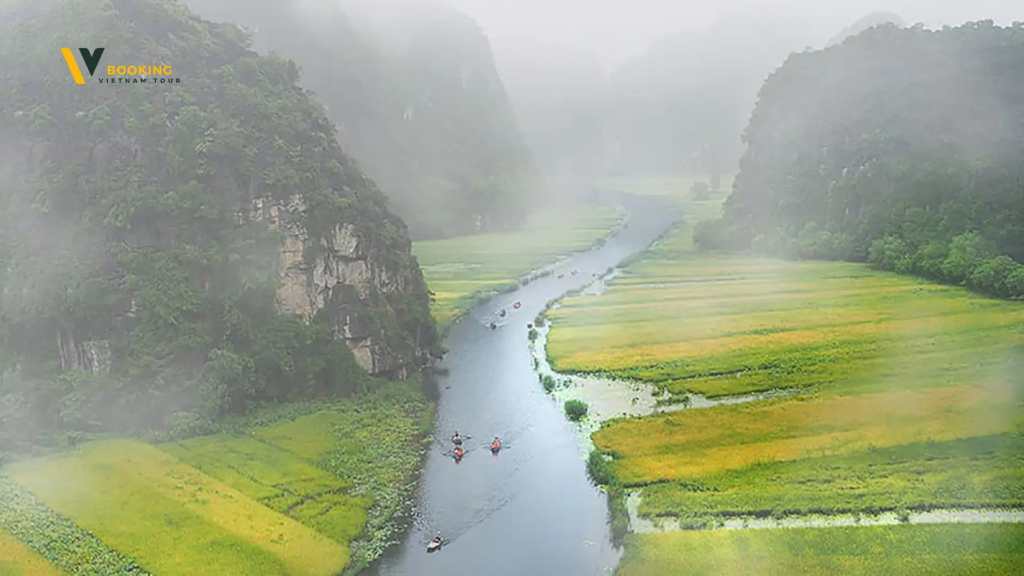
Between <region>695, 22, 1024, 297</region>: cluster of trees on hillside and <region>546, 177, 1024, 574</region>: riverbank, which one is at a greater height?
<region>695, 22, 1024, 297</region>: cluster of trees on hillside

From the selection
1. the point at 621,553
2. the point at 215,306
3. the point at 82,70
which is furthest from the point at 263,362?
the point at 621,553

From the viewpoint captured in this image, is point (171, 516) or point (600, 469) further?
point (600, 469)

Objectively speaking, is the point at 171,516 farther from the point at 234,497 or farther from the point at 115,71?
the point at 115,71

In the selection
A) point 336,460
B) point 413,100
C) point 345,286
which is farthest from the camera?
point 413,100

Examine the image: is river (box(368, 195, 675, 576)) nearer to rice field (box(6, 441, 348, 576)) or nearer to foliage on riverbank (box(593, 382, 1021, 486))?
foliage on riverbank (box(593, 382, 1021, 486))

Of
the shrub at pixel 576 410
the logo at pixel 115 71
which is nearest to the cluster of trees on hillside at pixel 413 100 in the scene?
the logo at pixel 115 71

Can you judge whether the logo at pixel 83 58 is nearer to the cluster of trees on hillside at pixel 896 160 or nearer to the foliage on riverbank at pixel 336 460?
the foliage on riverbank at pixel 336 460

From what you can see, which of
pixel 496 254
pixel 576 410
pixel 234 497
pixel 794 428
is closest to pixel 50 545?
pixel 234 497

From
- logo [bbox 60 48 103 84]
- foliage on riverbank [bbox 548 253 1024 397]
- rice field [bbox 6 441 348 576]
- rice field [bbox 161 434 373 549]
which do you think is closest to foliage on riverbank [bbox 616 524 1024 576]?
rice field [bbox 161 434 373 549]
